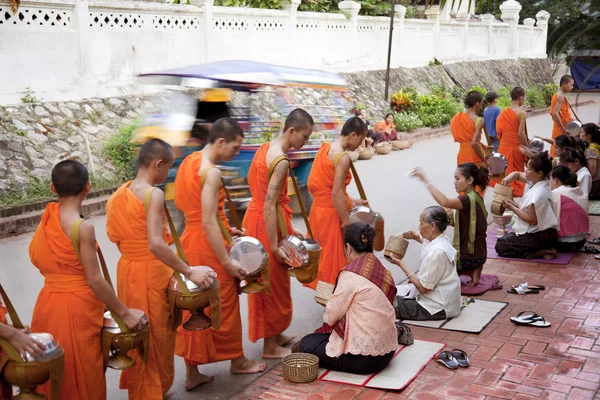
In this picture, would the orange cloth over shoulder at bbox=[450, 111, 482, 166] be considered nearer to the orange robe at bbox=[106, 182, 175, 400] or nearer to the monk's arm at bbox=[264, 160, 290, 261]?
the monk's arm at bbox=[264, 160, 290, 261]

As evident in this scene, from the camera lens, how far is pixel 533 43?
3117cm

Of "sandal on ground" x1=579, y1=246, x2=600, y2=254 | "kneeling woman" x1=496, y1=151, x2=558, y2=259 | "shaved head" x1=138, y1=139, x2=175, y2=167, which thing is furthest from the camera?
"sandal on ground" x1=579, y1=246, x2=600, y2=254

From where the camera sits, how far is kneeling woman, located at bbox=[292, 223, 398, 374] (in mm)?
4570

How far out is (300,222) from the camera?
32.2 ft

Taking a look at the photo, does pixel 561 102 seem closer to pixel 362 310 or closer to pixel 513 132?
pixel 513 132

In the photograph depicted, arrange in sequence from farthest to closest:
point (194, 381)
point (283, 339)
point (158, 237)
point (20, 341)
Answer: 1. point (283, 339)
2. point (194, 381)
3. point (158, 237)
4. point (20, 341)

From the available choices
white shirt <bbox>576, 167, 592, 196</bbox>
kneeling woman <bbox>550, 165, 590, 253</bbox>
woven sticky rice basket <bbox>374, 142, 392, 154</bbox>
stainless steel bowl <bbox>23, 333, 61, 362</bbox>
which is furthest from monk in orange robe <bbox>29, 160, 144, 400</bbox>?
woven sticky rice basket <bbox>374, 142, 392, 154</bbox>

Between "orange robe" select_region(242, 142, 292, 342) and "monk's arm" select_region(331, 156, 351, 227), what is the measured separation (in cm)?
58

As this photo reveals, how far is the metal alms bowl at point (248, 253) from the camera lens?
4684mm

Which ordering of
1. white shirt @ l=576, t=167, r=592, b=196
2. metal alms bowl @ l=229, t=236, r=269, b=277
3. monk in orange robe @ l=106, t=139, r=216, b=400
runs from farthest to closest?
white shirt @ l=576, t=167, r=592, b=196 → metal alms bowl @ l=229, t=236, r=269, b=277 → monk in orange robe @ l=106, t=139, r=216, b=400

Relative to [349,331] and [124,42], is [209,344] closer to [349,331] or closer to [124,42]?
[349,331]

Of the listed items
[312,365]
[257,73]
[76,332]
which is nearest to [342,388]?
[312,365]

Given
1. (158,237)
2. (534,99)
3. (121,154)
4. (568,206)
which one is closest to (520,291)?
(568,206)

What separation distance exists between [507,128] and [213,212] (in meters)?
6.43
